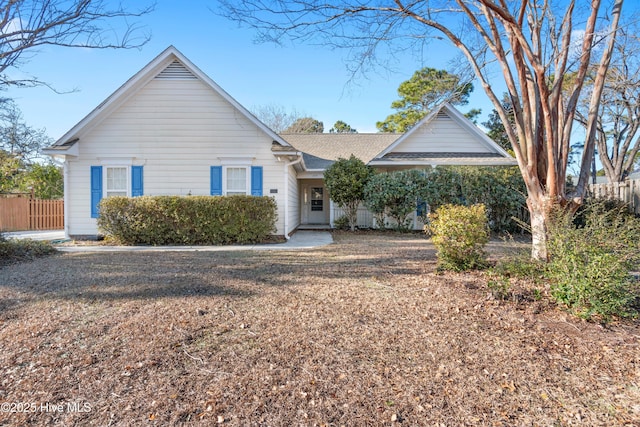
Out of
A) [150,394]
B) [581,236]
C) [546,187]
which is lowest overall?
[150,394]

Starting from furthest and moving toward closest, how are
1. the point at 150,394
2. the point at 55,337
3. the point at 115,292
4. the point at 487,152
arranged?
the point at 487,152
the point at 115,292
the point at 55,337
the point at 150,394

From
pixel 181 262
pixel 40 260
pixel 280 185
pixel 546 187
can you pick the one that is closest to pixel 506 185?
pixel 546 187

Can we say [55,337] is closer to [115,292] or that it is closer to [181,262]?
[115,292]

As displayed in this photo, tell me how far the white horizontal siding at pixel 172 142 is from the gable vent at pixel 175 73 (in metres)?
0.13

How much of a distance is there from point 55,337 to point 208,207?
6508 mm

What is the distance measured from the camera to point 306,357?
114 inches

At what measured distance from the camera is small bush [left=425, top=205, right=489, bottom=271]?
5.43 metres

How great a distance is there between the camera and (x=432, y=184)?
40.6ft

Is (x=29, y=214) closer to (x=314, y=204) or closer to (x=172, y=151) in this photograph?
(x=172, y=151)

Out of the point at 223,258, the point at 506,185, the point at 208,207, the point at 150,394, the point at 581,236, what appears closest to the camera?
the point at 150,394

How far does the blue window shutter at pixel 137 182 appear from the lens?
439 inches

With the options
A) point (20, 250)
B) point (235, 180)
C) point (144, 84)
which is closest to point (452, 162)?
point (235, 180)

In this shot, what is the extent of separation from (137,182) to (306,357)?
10502 millimetres

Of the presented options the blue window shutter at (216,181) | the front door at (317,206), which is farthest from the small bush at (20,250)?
the front door at (317,206)
